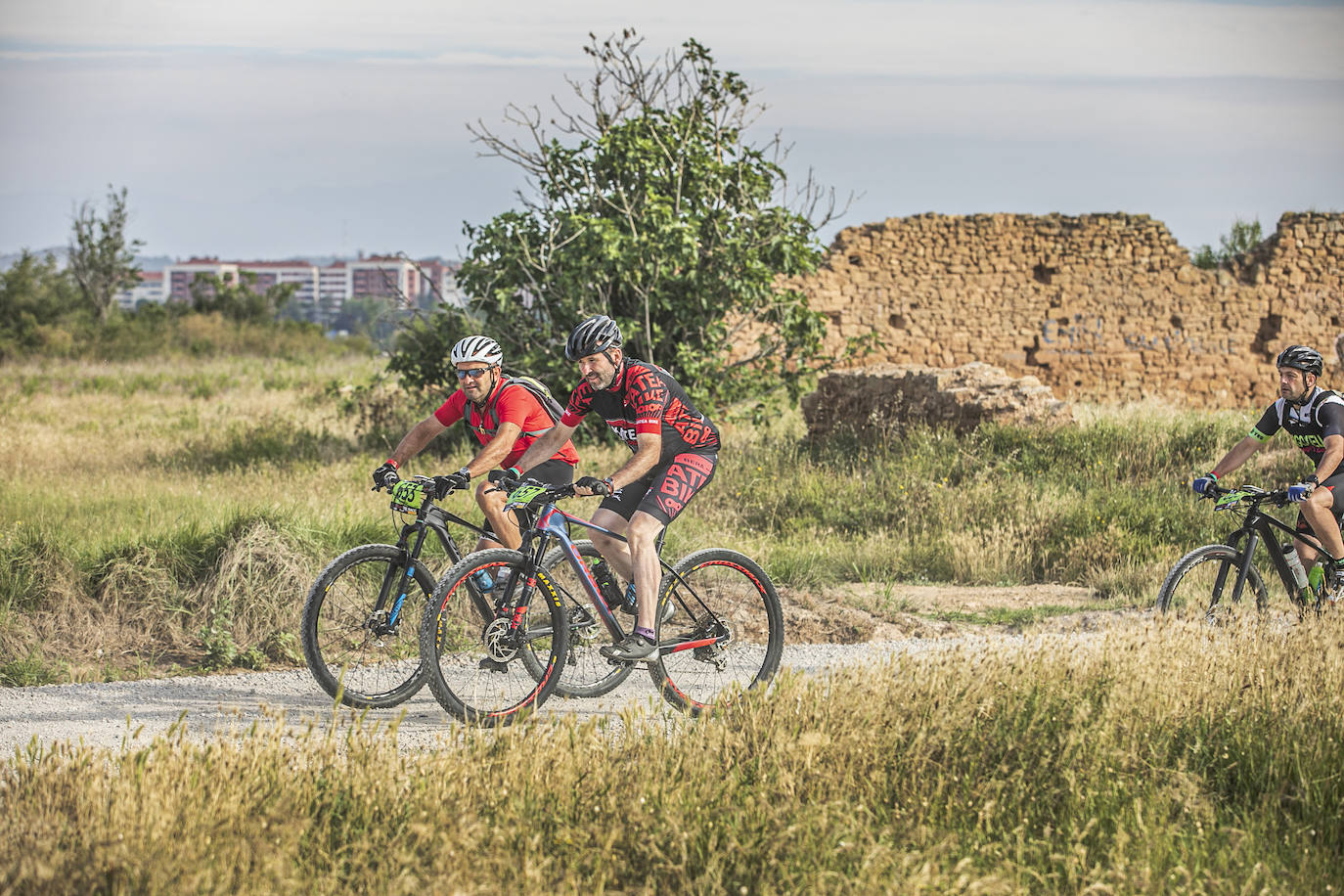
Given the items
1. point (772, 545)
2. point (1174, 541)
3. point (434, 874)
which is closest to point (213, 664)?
point (434, 874)

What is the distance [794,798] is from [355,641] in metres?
3.00

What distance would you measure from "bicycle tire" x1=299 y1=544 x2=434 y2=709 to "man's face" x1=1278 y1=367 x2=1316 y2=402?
4.75 meters

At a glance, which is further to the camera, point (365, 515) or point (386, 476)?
point (365, 515)

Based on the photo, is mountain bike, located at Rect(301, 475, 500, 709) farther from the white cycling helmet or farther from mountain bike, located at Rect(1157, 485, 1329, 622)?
mountain bike, located at Rect(1157, 485, 1329, 622)

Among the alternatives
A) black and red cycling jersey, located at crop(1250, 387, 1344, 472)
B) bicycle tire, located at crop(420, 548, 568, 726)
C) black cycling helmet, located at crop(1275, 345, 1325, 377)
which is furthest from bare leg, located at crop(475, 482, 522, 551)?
black cycling helmet, located at crop(1275, 345, 1325, 377)

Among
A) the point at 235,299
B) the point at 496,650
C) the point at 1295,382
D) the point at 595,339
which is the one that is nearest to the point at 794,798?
the point at 496,650

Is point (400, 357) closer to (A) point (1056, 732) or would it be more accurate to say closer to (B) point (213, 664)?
(B) point (213, 664)

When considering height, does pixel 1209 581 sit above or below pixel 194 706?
above

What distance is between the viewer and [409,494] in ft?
18.7

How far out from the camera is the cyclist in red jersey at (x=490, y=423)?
6023mm

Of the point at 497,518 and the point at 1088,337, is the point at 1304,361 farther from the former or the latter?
the point at 1088,337

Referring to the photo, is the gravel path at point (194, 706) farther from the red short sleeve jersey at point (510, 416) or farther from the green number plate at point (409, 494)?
the red short sleeve jersey at point (510, 416)

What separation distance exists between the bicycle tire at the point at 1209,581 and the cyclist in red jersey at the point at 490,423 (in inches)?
132

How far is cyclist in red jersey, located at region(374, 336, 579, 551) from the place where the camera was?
6023 millimetres
